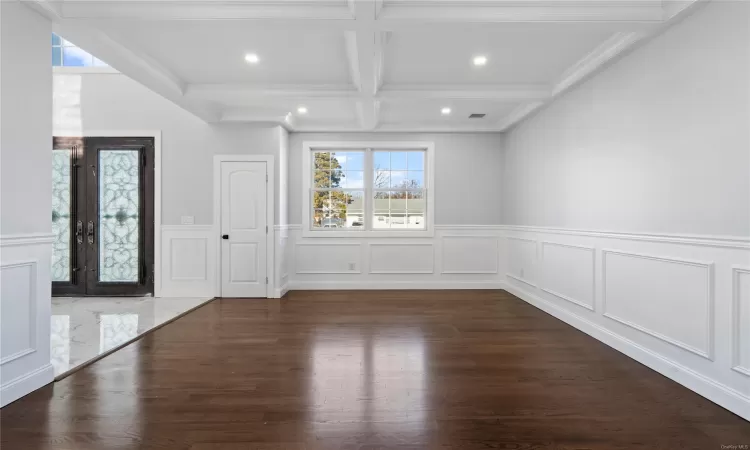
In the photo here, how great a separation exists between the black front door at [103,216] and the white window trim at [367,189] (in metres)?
2.19

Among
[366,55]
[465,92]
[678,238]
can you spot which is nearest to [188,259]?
[366,55]

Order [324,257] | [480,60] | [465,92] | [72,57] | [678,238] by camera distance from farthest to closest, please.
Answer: [324,257] → [72,57] → [465,92] → [480,60] → [678,238]

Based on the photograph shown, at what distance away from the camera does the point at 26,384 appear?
96.1 inches

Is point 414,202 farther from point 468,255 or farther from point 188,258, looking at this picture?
point 188,258

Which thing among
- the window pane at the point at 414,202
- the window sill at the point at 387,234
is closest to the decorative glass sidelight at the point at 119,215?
the window sill at the point at 387,234

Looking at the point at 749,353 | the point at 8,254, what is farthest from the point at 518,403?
the point at 8,254

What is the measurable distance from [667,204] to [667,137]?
1.59 feet

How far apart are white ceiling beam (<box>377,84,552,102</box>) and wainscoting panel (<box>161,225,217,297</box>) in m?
3.26

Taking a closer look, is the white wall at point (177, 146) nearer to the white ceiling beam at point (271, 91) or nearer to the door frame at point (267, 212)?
the door frame at point (267, 212)

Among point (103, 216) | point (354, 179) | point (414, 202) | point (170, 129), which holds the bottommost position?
point (103, 216)

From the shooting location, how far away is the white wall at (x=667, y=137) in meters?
2.30

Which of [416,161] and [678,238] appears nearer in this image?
[678,238]

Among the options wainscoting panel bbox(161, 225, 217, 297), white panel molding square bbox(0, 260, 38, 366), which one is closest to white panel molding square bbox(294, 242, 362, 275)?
wainscoting panel bbox(161, 225, 217, 297)

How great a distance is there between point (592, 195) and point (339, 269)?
147 inches
